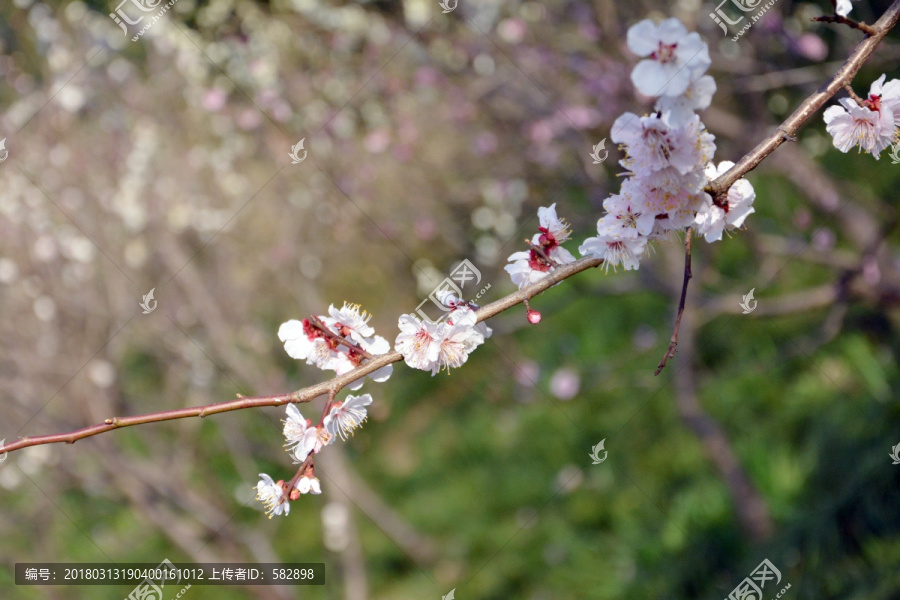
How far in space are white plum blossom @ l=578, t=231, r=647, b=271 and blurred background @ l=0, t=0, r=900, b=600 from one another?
1579 millimetres

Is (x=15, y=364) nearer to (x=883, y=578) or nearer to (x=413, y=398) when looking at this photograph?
(x=413, y=398)

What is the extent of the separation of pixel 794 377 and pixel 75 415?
12.0 ft

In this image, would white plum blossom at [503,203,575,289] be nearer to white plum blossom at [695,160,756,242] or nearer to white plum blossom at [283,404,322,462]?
white plum blossom at [695,160,756,242]

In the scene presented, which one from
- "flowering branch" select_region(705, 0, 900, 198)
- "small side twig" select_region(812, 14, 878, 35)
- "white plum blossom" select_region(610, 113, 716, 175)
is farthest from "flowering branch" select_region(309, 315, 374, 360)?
"small side twig" select_region(812, 14, 878, 35)

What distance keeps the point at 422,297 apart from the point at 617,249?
366 centimetres

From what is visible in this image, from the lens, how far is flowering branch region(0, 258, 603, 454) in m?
0.96

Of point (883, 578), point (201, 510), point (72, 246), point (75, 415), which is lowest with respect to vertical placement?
point (883, 578)

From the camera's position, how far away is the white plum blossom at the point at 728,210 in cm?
101

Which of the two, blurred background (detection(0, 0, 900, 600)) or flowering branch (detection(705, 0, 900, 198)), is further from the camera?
blurred background (detection(0, 0, 900, 600))

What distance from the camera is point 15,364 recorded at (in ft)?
10.1

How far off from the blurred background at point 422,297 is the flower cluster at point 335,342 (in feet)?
5.63

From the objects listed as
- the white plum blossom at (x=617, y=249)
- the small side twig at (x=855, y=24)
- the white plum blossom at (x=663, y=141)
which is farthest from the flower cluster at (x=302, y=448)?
the small side twig at (x=855, y=24)

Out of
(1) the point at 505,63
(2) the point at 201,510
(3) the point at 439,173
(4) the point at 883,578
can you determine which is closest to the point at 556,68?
(1) the point at 505,63

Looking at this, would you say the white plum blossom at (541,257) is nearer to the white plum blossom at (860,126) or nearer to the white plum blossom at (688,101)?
the white plum blossom at (688,101)
